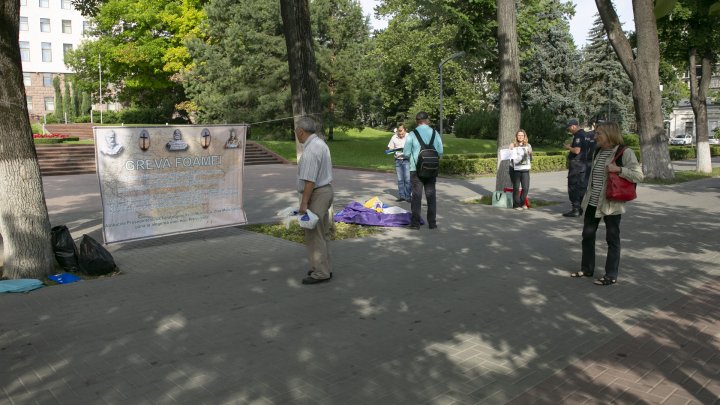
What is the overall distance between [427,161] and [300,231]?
2361mm

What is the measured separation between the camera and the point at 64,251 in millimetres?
7066

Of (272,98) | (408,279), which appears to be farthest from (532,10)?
(408,279)

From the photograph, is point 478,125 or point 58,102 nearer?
point 478,125

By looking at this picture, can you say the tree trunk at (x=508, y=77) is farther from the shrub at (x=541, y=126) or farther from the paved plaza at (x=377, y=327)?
the shrub at (x=541, y=126)

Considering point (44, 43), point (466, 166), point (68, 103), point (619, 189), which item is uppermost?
point (44, 43)

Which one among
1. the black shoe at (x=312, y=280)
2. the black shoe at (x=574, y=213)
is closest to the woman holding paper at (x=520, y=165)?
the black shoe at (x=574, y=213)

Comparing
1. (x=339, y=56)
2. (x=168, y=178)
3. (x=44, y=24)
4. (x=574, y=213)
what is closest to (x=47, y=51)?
(x=44, y=24)

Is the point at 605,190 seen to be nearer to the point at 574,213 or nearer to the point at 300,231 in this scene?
the point at 300,231

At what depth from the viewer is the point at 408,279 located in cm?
677

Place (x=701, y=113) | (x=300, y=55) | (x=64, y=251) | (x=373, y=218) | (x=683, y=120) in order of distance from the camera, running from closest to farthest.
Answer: (x=64, y=251) → (x=300, y=55) → (x=373, y=218) → (x=701, y=113) → (x=683, y=120)

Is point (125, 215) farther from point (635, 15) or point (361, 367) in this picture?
point (635, 15)

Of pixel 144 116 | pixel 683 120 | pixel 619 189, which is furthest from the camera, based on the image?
pixel 683 120

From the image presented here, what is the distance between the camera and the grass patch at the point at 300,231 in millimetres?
9273

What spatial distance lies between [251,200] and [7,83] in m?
7.94
